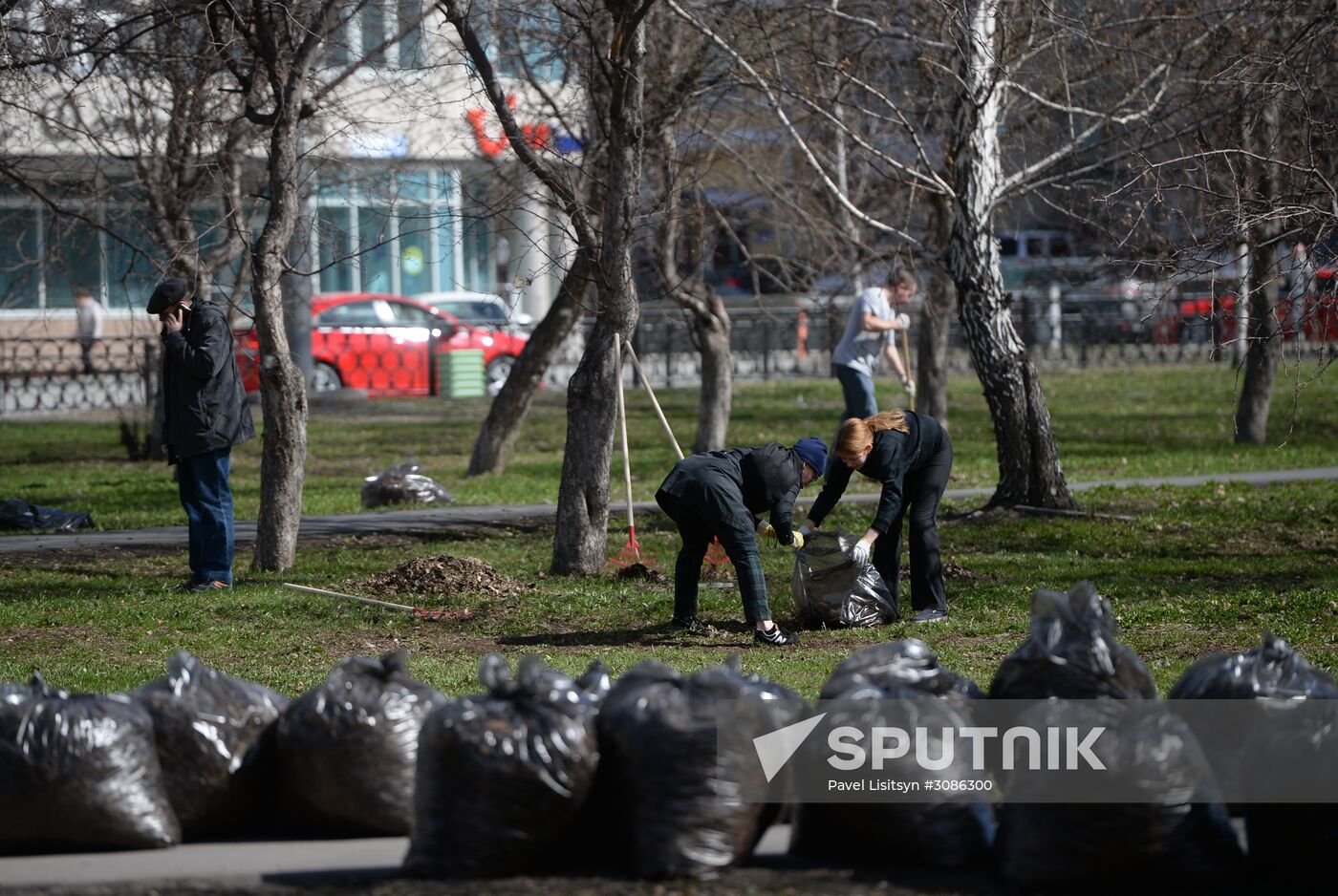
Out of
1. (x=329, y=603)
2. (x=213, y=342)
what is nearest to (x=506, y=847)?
(x=329, y=603)

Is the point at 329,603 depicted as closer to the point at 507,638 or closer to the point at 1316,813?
the point at 507,638

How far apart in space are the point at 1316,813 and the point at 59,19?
8825 mm

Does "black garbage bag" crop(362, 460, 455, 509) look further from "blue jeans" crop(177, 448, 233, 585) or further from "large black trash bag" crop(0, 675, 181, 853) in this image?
"large black trash bag" crop(0, 675, 181, 853)

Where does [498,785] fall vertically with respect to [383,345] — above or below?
A: below

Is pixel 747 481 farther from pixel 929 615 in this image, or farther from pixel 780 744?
pixel 780 744

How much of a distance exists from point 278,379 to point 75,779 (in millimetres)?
5587

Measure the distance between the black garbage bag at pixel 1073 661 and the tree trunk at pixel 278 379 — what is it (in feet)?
20.1

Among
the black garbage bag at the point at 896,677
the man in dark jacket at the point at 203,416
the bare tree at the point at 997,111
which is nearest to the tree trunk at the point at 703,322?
the bare tree at the point at 997,111

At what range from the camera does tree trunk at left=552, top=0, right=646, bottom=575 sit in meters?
9.54

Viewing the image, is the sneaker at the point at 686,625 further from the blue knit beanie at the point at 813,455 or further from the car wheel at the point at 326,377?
the car wheel at the point at 326,377

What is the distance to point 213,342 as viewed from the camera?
9133 millimetres

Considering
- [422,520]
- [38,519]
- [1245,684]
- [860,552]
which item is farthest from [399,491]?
[1245,684]

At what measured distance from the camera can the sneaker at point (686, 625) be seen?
8.05 m

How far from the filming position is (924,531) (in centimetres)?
832
